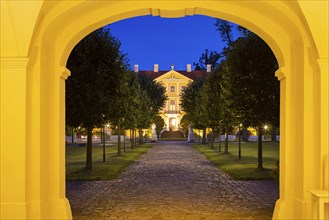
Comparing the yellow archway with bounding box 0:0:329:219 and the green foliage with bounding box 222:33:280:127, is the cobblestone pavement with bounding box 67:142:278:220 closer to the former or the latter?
the yellow archway with bounding box 0:0:329:219

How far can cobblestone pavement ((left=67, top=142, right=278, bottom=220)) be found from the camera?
36.0 feet

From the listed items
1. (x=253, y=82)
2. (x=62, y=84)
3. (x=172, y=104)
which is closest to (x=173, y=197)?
(x=62, y=84)

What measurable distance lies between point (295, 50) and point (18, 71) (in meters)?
5.43

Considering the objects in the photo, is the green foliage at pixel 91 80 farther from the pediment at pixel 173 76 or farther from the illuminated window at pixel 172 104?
the illuminated window at pixel 172 104

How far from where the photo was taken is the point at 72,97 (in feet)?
61.1

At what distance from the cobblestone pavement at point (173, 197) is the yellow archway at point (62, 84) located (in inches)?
66.1

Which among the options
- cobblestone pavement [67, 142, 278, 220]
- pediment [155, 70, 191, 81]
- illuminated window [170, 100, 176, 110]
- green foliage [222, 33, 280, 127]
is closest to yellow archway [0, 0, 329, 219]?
cobblestone pavement [67, 142, 278, 220]

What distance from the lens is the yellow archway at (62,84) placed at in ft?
27.0

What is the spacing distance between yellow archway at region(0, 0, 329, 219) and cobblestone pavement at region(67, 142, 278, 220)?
168 cm

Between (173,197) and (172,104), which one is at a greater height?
(172,104)

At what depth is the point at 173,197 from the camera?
534 inches

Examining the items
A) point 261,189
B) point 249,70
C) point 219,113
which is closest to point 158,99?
point 219,113

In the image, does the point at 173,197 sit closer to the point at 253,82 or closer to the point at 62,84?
the point at 62,84

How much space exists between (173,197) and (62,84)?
5.23 metres
